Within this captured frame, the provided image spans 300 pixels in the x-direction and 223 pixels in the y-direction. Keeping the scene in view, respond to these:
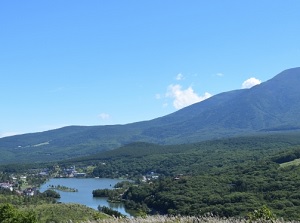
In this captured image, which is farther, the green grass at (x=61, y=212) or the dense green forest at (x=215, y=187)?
the dense green forest at (x=215, y=187)

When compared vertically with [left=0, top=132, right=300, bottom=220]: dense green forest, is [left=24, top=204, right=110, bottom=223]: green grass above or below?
Result: above

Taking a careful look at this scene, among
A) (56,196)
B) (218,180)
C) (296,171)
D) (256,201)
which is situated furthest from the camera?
(56,196)

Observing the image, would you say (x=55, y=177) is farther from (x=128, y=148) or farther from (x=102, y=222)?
(x=102, y=222)

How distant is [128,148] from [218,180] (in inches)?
4576

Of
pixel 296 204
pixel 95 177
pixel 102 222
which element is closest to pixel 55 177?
pixel 95 177

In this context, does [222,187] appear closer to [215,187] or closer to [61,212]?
[215,187]

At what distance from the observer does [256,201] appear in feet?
190

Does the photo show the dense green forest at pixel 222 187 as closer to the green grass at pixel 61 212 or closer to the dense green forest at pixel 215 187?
the dense green forest at pixel 215 187

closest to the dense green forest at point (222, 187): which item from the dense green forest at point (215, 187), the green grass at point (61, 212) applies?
the dense green forest at point (215, 187)

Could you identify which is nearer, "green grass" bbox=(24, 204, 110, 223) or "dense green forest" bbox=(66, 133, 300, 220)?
"green grass" bbox=(24, 204, 110, 223)

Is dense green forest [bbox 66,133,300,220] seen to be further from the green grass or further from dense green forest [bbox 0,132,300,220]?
the green grass

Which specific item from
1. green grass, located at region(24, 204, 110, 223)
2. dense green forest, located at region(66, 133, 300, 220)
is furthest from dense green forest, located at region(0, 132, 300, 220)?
green grass, located at region(24, 204, 110, 223)

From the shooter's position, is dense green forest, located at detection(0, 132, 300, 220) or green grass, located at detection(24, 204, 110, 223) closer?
green grass, located at detection(24, 204, 110, 223)

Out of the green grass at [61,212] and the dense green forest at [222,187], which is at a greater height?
the green grass at [61,212]
